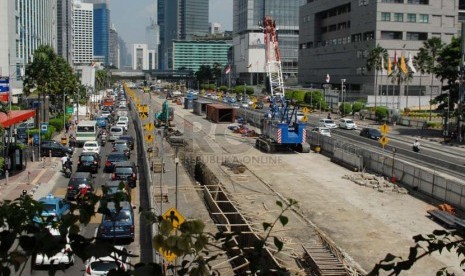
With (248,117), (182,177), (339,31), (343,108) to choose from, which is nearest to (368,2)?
(339,31)


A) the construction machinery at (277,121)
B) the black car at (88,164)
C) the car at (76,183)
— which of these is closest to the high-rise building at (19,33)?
the black car at (88,164)

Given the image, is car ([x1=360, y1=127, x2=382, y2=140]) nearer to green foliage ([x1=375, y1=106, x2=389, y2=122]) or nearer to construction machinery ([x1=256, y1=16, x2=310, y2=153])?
construction machinery ([x1=256, y1=16, x2=310, y2=153])

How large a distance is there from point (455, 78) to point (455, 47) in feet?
13.2

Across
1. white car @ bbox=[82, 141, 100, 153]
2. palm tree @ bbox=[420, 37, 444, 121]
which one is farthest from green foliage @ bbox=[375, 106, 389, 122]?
white car @ bbox=[82, 141, 100, 153]

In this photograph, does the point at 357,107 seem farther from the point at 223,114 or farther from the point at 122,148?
the point at 122,148

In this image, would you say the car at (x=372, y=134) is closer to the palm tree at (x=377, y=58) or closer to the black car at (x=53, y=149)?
the black car at (x=53, y=149)

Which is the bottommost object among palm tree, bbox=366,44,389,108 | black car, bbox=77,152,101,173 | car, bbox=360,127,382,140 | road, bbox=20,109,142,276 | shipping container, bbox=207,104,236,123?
road, bbox=20,109,142,276

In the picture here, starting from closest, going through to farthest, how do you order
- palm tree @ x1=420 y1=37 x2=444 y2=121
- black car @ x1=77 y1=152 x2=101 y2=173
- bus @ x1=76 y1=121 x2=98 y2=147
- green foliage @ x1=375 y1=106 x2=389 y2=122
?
1. black car @ x1=77 y1=152 x2=101 y2=173
2. bus @ x1=76 y1=121 x2=98 y2=147
3. green foliage @ x1=375 y1=106 x2=389 y2=122
4. palm tree @ x1=420 y1=37 x2=444 y2=121

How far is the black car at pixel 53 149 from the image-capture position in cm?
4684

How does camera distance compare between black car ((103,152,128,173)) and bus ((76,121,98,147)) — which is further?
bus ((76,121,98,147))

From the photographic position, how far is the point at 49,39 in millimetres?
130000

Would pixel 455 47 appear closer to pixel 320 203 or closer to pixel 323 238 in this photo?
pixel 320 203

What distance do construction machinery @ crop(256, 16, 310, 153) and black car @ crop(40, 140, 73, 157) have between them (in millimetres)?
17894

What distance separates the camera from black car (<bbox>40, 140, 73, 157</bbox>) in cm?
4684
